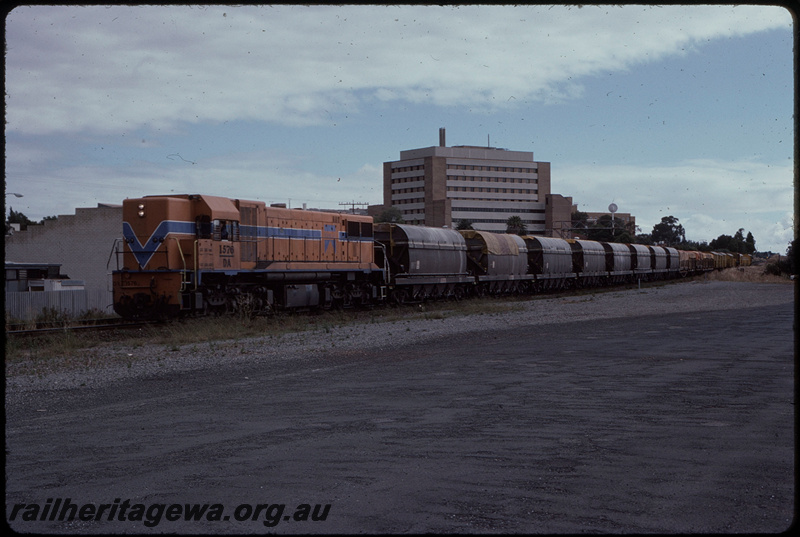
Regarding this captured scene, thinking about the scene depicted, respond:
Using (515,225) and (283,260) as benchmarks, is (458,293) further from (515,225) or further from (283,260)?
(515,225)

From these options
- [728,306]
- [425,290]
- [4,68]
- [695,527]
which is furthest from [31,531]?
[728,306]

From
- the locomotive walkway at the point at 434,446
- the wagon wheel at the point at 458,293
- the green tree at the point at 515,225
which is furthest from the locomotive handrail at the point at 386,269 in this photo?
the green tree at the point at 515,225

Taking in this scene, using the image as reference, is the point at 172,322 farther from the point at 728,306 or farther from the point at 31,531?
the point at 728,306

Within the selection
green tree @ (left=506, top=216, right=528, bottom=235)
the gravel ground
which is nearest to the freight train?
the gravel ground

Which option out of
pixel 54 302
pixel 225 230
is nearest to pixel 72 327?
Answer: pixel 225 230

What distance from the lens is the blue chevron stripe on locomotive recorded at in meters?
22.9

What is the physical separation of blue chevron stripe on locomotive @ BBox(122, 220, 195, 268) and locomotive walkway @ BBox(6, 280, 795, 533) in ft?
30.5

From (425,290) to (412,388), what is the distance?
24049mm

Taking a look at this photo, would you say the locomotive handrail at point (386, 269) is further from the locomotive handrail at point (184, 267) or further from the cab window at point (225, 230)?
the locomotive handrail at point (184, 267)

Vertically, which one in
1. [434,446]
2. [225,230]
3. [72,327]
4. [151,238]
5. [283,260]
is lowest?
[434,446]

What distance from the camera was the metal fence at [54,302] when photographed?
30.3 meters

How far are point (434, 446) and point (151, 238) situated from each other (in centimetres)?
1771

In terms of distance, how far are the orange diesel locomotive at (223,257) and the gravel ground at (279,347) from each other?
3.59 meters

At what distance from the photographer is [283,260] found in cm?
2708
